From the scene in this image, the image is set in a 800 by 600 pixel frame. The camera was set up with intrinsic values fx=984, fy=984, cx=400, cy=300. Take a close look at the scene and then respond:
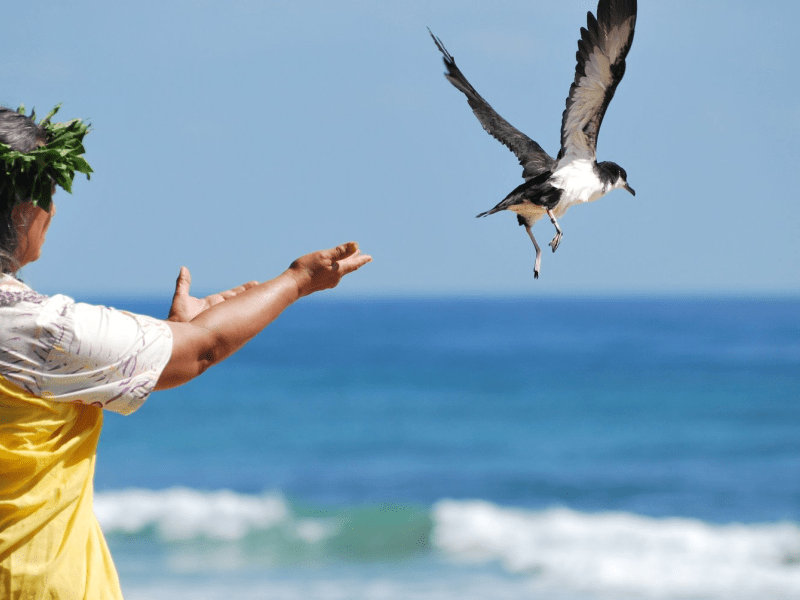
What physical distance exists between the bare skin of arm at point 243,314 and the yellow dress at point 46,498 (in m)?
0.18

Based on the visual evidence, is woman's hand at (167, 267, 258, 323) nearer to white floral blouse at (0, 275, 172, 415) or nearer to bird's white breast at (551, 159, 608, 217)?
white floral blouse at (0, 275, 172, 415)

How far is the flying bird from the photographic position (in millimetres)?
2275

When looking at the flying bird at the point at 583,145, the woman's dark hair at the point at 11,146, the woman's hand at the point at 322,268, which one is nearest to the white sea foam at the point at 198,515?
the flying bird at the point at 583,145

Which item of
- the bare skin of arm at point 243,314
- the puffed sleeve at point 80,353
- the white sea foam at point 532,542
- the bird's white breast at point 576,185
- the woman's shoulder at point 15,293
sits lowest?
the puffed sleeve at point 80,353

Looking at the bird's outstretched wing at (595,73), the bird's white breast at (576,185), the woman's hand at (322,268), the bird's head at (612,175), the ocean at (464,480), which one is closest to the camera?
the woman's hand at (322,268)

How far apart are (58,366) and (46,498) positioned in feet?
0.86

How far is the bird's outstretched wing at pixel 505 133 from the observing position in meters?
2.93

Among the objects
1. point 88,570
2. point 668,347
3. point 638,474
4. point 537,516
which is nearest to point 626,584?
point 537,516

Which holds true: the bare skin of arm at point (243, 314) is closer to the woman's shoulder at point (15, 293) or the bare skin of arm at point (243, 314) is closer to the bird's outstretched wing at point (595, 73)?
the woman's shoulder at point (15, 293)

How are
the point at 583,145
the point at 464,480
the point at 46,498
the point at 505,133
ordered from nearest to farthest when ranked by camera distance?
the point at 46,498 → the point at 583,145 → the point at 505,133 → the point at 464,480

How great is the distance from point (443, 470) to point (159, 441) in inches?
217

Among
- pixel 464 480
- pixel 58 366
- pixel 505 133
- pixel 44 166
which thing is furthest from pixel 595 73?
pixel 464 480

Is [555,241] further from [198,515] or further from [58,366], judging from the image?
[198,515]

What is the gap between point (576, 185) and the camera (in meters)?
2.26
